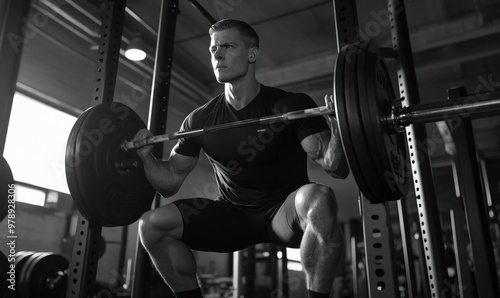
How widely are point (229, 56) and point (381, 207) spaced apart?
0.78 metres

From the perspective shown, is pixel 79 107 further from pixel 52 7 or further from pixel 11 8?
pixel 11 8

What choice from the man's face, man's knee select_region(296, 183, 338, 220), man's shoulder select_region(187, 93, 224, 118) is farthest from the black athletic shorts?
the man's face

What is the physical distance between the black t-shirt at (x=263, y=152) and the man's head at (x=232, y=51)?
12 cm

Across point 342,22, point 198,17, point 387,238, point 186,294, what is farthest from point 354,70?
point 198,17

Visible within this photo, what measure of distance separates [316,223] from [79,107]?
4.76 m

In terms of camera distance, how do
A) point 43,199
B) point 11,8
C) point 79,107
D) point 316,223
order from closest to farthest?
point 316,223
point 11,8
point 43,199
point 79,107

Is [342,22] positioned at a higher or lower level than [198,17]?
lower

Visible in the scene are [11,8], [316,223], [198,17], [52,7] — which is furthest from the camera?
[198,17]

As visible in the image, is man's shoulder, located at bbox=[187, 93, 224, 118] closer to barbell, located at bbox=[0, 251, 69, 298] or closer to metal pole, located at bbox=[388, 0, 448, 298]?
metal pole, located at bbox=[388, 0, 448, 298]

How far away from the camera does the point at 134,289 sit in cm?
172

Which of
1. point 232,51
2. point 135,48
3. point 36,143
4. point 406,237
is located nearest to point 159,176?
point 232,51

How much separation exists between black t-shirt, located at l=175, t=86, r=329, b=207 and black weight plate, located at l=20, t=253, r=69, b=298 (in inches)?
76.8

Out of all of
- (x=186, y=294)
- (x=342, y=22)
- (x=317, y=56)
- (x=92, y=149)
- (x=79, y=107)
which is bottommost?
(x=186, y=294)

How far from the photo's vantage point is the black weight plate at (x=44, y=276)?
280 centimetres
